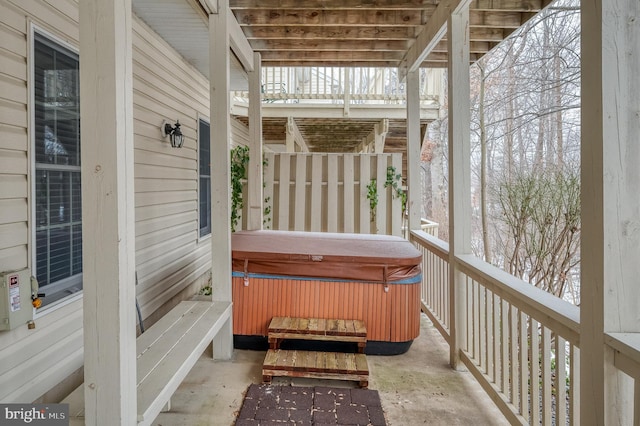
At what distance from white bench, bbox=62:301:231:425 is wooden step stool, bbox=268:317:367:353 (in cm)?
44

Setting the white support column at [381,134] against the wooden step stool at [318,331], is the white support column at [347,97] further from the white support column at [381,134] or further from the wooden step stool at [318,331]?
the wooden step stool at [318,331]

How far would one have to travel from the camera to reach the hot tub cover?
3051mm

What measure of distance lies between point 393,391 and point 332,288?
3.04 feet

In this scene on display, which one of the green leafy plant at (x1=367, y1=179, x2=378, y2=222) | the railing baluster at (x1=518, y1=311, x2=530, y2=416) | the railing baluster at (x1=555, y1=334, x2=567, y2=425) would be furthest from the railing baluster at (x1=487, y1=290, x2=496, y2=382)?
the green leafy plant at (x1=367, y1=179, x2=378, y2=222)

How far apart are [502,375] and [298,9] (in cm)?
357

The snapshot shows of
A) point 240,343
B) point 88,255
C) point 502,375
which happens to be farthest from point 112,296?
point 502,375

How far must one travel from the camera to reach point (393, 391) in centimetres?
260

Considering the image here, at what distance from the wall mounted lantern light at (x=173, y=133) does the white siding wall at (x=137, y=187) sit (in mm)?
86

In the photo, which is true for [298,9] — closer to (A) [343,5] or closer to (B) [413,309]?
(A) [343,5]

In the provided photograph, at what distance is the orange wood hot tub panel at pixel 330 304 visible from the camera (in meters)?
3.08

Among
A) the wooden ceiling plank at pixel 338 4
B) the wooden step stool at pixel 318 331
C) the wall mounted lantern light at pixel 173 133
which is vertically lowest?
the wooden step stool at pixel 318 331

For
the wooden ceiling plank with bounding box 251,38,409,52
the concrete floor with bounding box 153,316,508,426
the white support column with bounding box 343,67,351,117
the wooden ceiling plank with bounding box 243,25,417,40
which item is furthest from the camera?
the white support column with bounding box 343,67,351,117

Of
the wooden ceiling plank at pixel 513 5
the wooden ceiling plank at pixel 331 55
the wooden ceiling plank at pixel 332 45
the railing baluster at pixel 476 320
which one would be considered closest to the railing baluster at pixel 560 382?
the railing baluster at pixel 476 320

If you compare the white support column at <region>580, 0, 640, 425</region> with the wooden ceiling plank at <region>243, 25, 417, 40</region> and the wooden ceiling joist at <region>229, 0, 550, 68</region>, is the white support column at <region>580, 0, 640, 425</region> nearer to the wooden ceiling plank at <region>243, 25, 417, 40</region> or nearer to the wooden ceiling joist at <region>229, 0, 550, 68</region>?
the wooden ceiling joist at <region>229, 0, 550, 68</region>
